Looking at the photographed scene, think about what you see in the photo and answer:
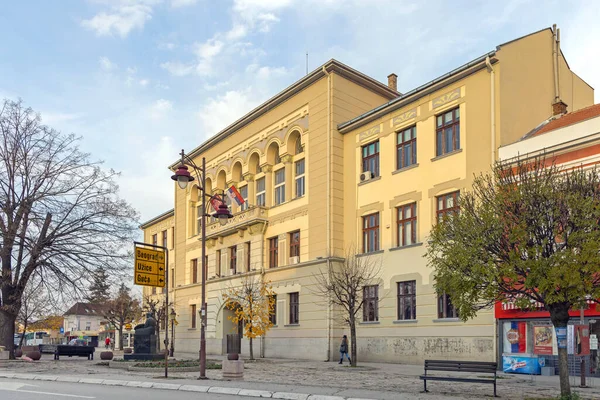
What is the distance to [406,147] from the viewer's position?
3153 centimetres

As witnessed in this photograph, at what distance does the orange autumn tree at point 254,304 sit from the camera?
35.2m

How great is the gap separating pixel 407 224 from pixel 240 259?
14.2 metres

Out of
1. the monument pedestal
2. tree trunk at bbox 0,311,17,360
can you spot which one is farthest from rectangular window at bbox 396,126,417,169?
tree trunk at bbox 0,311,17,360

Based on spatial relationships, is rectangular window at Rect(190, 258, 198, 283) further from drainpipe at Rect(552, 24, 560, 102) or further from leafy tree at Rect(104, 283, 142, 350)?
drainpipe at Rect(552, 24, 560, 102)

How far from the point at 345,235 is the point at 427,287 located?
21.9ft

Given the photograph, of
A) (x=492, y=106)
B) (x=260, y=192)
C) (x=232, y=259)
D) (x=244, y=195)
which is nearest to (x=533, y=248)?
(x=492, y=106)

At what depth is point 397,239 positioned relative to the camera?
3130 cm

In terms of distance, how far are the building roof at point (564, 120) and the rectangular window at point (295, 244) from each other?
47.9ft

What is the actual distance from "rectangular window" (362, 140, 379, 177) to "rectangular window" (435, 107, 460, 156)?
4344mm

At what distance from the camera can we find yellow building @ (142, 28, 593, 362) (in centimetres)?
2777

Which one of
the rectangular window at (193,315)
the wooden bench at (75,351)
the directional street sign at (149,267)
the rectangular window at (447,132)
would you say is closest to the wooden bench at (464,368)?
the directional street sign at (149,267)

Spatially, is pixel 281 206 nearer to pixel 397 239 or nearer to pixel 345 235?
pixel 345 235

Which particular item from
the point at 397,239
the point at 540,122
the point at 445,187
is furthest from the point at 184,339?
the point at 540,122

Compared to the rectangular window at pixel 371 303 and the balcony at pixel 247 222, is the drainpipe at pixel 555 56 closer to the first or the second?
the rectangular window at pixel 371 303
